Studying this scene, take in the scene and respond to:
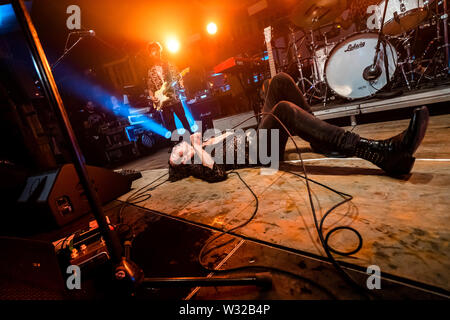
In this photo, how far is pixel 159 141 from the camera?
7.21 metres

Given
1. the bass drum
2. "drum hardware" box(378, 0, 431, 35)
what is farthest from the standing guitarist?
"drum hardware" box(378, 0, 431, 35)

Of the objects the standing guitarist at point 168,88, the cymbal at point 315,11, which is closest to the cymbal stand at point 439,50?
the cymbal at point 315,11

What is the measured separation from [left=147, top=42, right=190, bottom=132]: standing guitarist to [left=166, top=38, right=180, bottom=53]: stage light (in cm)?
201

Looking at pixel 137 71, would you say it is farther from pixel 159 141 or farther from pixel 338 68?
pixel 338 68

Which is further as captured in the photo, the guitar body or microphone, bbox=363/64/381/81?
the guitar body

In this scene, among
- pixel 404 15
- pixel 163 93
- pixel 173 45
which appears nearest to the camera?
pixel 404 15

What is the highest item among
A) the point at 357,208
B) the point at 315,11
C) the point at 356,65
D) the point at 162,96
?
the point at 315,11

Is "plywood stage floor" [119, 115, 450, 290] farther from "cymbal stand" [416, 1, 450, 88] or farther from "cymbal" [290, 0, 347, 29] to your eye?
"cymbal" [290, 0, 347, 29]

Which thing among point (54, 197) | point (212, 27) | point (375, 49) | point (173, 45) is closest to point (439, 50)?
point (375, 49)

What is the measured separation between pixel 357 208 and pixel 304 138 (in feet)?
2.51

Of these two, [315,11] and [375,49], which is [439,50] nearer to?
[375,49]

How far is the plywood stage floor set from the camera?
0.74 metres

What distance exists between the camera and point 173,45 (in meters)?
7.98

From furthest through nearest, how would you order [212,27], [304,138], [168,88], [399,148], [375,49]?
[212,27] → [168,88] → [375,49] → [304,138] → [399,148]
